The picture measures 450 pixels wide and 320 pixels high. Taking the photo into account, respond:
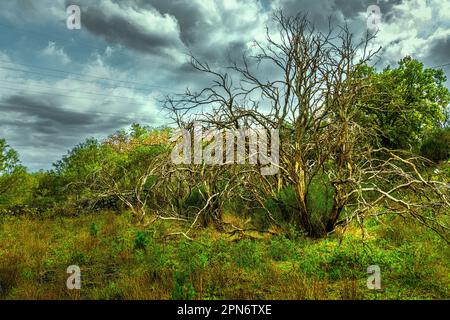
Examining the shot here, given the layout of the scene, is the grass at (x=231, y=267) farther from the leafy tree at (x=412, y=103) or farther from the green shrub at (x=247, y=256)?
the leafy tree at (x=412, y=103)

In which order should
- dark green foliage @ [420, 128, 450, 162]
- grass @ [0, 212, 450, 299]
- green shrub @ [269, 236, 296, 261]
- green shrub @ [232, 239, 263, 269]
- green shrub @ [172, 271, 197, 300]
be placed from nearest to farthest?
green shrub @ [172, 271, 197, 300] < grass @ [0, 212, 450, 299] < green shrub @ [232, 239, 263, 269] < green shrub @ [269, 236, 296, 261] < dark green foliage @ [420, 128, 450, 162]

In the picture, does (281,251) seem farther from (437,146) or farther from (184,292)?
(437,146)

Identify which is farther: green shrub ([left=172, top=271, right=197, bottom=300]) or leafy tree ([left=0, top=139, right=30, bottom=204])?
leafy tree ([left=0, top=139, right=30, bottom=204])

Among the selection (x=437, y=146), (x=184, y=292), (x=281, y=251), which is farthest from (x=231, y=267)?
(x=437, y=146)

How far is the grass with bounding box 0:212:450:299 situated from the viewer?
16.8ft

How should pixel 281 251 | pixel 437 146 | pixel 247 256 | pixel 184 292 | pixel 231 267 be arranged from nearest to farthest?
pixel 184 292 < pixel 231 267 < pixel 247 256 < pixel 281 251 < pixel 437 146

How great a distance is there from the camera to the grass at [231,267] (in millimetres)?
5125

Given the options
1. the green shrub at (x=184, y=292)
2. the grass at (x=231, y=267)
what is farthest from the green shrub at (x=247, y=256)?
the green shrub at (x=184, y=292)

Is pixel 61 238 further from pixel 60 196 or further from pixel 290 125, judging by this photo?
pixel 60 196

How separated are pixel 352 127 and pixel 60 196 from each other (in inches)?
785

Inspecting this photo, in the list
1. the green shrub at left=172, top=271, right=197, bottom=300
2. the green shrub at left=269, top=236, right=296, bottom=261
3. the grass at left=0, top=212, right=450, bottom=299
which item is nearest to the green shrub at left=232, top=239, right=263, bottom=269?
the grass at left=0, top=212, right=450, bottom=299

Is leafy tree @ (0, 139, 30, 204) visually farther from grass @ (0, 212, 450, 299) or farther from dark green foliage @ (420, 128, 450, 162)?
dark green foliage @ (420, 128, 450, 162)

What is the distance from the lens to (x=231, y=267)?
6.22 m

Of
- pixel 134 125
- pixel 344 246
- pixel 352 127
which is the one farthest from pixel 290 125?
pixel 134 125
